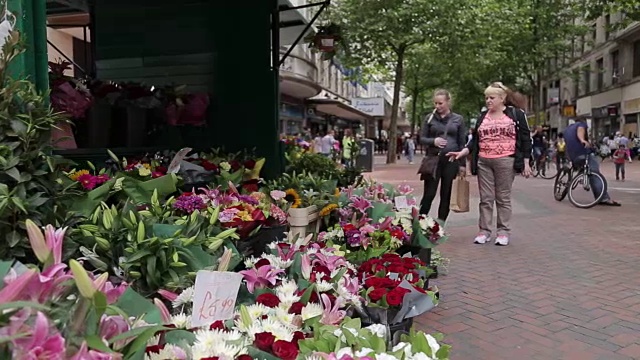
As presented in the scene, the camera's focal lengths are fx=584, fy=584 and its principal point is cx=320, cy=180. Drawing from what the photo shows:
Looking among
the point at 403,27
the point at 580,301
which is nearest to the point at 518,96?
the point at 580,301

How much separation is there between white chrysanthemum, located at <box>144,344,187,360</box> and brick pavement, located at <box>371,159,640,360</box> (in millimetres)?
2226

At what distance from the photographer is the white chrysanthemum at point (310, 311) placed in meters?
2.02

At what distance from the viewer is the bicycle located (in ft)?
32.3

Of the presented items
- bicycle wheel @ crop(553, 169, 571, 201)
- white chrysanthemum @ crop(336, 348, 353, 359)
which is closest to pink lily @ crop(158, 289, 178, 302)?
white chrysanthemum @ crop(336, 348, 353, 359)

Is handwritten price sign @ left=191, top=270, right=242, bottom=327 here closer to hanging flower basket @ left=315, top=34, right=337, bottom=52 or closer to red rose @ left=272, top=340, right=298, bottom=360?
red rose @ left=272, top=340, right=298, bottom=360

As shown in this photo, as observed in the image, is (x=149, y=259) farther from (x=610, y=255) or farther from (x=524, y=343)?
(x=610, y=255)

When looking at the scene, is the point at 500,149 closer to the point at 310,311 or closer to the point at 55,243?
the point at 310,311

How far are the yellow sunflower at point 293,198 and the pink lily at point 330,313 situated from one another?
6.14 ft

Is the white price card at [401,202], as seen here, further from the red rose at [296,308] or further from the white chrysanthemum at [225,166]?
the red rose at [296,308]

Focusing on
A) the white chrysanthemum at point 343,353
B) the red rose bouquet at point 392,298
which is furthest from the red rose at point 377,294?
the white chrysanthemum at point 343,353

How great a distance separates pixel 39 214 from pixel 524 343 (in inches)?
114

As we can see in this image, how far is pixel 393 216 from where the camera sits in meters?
4.32

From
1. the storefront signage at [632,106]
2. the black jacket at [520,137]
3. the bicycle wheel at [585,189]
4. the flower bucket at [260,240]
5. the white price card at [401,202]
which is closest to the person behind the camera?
the flower bucket at [260,240]

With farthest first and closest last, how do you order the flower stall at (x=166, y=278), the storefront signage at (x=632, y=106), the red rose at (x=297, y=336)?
the storefront signage at (x=632, y=106) → the red rose at (x=297, y=336) → the flower stall at (x=166, y=278)
